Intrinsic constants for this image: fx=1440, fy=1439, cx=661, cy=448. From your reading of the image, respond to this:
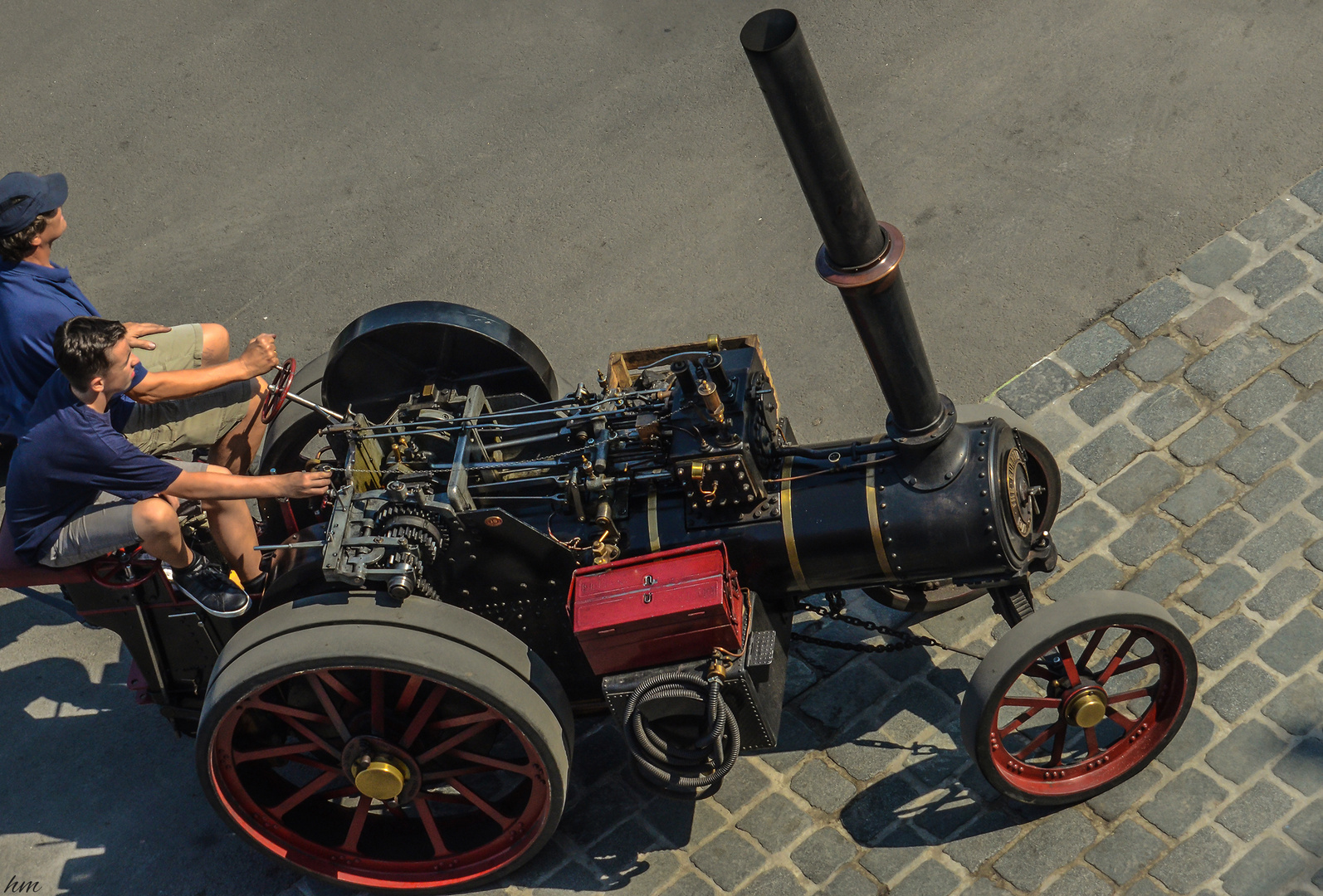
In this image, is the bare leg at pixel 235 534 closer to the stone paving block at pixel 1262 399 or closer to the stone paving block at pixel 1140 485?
the stone paving block at pixel 1140 485

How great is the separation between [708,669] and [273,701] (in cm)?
165

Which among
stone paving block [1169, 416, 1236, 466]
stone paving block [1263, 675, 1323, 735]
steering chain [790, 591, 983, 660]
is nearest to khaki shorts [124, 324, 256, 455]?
steering chain [790, 591, 983, 660]

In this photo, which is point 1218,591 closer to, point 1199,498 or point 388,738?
point 1199,498

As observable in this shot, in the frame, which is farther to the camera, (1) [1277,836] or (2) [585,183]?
(2) [585,183]

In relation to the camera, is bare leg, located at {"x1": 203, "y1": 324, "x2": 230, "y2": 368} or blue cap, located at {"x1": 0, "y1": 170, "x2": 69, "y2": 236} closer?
blue cap, located at {"x1": 0, "y1": 170, "x2": 69, "y2": 236}

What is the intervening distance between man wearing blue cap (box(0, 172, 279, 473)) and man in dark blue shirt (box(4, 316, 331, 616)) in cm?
39

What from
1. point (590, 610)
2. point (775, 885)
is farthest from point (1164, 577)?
point (590, 610)

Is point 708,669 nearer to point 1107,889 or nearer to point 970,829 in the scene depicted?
point 970,829

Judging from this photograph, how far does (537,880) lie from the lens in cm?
551

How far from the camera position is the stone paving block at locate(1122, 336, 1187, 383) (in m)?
6.77

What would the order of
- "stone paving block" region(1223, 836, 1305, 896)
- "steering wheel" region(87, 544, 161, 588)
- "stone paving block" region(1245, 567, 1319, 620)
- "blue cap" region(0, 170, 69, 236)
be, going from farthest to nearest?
"blue cap" region(0, 170, 69, 236) → "stone paving block" region(1245, 567, 1319, 620) → "steering wheel" region(87, 544, 161, 588) → "stone paving block" region(1223, 836, 1305, 896)

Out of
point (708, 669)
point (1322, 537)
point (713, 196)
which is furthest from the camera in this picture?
point (713, 196)

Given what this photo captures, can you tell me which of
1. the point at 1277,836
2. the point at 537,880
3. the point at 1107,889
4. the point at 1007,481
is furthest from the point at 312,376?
the point at 1277,836

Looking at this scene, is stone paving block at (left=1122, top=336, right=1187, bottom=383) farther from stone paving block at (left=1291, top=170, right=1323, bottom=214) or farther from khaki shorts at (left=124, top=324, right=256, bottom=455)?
khaki shorts at (left=124, top=324, right=256, bottom=455)
